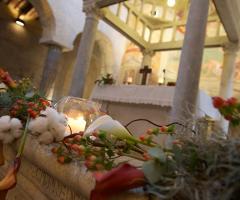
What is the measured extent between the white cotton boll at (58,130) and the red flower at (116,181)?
60cm

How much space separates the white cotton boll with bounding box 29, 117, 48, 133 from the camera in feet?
3.92

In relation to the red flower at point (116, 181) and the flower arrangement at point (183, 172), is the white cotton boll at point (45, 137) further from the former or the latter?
the red flower at point (116, 181)

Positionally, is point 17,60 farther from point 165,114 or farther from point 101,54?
point 165,114

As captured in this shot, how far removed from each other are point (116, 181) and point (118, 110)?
5271 millimetres

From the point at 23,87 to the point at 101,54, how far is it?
40.3ft

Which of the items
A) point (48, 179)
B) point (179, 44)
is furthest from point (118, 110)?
point (48, 179)

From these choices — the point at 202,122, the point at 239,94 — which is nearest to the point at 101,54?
the point at 239,94

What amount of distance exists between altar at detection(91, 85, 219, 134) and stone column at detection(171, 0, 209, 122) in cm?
56

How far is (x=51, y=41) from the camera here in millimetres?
10445

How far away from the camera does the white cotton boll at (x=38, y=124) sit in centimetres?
120

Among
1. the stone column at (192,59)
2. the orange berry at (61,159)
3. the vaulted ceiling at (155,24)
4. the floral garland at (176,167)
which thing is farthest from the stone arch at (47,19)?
the floral garland at (176,167)

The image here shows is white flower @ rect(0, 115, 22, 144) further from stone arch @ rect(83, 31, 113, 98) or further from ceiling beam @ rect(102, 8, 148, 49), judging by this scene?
stone arch @ rect(83, 31, 113, 98)

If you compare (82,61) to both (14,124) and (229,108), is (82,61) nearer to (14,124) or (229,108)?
(14,124)

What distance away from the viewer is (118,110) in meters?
5.94
